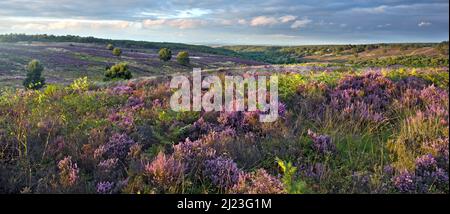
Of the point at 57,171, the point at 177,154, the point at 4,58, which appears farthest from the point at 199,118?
the point at 4,58

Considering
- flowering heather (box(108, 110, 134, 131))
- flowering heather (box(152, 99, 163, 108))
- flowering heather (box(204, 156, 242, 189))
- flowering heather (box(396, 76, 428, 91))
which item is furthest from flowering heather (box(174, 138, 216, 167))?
flowering heather (box(396, 76, 428, 91))

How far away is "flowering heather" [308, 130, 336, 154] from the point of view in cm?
595

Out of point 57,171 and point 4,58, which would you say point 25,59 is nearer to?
point 4,58

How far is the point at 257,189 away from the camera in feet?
14.8

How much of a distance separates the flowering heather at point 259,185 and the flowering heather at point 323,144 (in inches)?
58.6

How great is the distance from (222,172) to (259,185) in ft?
2.26

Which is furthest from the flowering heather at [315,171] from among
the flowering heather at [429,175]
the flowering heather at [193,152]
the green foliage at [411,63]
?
the green foliage at [411,63]

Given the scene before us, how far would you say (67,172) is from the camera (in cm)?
512

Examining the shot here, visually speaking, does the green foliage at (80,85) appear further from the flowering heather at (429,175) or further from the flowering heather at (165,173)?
the flowering heather at (429,175)

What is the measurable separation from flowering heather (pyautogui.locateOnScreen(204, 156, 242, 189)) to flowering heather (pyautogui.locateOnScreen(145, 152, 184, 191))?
42cm

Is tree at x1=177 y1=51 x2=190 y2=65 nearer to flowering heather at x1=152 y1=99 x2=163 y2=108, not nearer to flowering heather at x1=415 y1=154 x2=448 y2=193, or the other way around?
flowering heather at x1=152 y1=99 x2=163 y2=108

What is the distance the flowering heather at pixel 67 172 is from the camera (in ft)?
15.6
